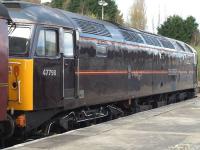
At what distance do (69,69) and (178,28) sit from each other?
49.5m

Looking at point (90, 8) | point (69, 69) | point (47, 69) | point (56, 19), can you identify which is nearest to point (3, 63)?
point (47, 69)

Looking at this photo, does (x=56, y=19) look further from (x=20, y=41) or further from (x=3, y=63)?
(x=3, y=63)

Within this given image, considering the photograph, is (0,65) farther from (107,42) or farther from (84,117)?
(107,42)

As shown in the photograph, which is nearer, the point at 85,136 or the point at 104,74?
the point at 85,136

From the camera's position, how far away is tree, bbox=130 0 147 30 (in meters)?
67.4

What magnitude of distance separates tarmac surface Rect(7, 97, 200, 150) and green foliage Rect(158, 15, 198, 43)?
45.7 metres

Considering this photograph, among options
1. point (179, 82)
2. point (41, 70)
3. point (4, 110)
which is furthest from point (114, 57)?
point (179, 82)

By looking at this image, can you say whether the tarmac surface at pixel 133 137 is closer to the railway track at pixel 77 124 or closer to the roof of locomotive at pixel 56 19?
the railway track at pixel 77 124

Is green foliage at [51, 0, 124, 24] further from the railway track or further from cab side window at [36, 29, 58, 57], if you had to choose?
cab side window at [36, 29, 58, 57]

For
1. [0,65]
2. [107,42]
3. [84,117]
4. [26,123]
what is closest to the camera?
[0,65]

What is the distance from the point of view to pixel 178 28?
60094 mm

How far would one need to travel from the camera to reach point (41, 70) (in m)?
10.9

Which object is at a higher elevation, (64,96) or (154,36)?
(154,36)

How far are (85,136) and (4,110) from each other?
92.1 inches
